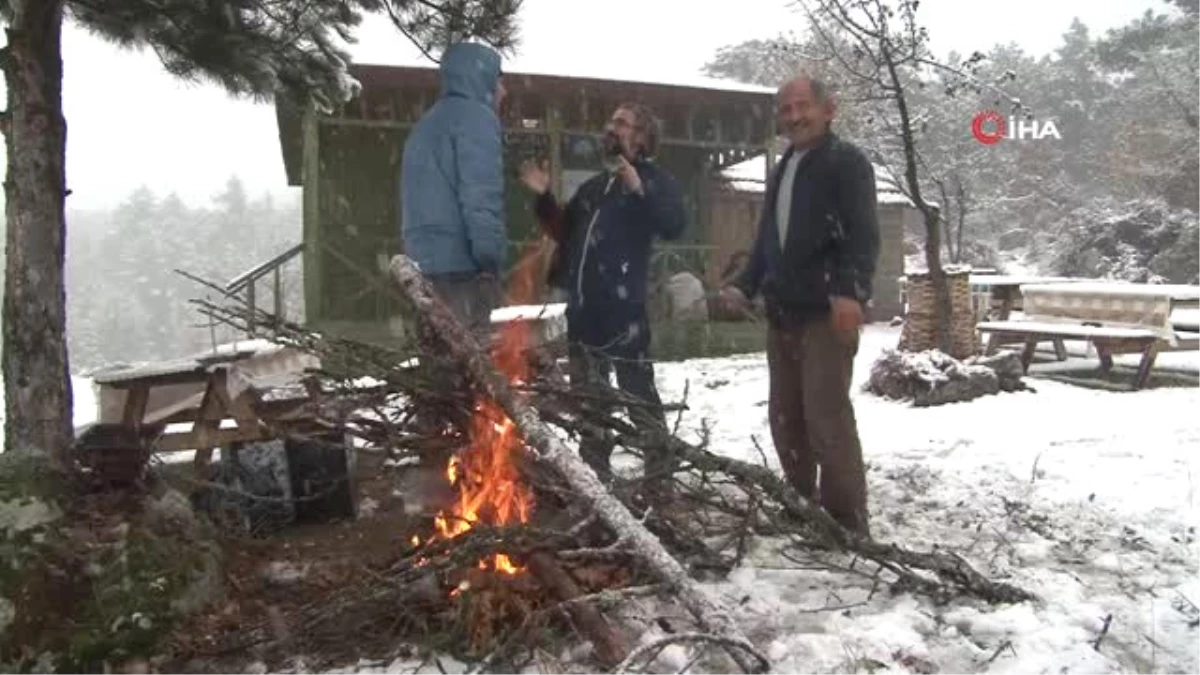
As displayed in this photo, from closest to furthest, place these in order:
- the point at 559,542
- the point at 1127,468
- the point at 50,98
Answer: the point at 559,542, the point at 50,98, the point at 1127,468

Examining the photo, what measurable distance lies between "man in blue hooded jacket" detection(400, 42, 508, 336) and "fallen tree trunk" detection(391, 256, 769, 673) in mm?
644

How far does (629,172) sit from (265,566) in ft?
7.57

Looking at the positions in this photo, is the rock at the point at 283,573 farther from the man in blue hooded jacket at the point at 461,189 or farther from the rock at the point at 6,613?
the man in blue hooded jacket at the point at 461,189

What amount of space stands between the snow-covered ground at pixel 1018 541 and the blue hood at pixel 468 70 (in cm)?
245

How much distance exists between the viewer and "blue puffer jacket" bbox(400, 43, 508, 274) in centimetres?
404

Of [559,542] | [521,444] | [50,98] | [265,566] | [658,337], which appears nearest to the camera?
[559,542]

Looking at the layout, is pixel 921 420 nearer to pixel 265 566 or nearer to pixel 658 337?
pixel 265 566

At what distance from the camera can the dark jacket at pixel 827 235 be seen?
11.7 feet

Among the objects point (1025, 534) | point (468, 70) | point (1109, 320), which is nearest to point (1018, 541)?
point (1025, 534)

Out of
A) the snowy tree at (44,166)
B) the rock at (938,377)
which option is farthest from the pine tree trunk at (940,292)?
the snowy tree at (44,166)

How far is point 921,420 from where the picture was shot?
21.7 ft

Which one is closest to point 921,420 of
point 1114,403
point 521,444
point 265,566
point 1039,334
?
point 1114,403

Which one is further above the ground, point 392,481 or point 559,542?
point 559,542

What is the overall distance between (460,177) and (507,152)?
9268 millimetres
